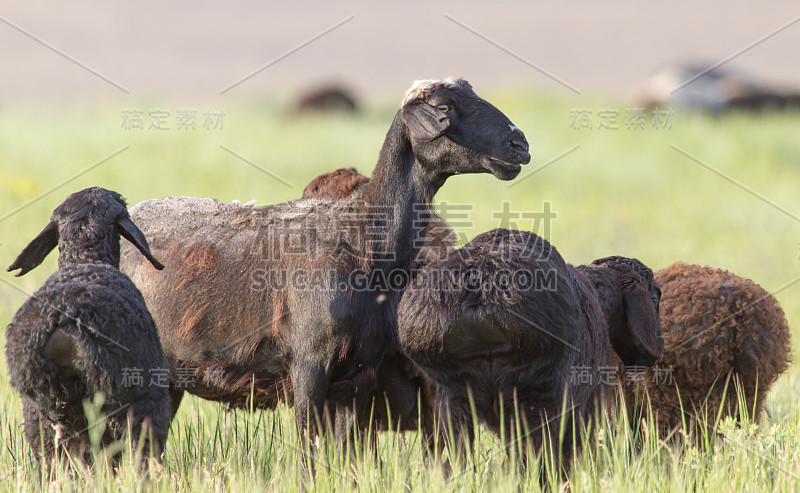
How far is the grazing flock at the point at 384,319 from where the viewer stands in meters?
5.51

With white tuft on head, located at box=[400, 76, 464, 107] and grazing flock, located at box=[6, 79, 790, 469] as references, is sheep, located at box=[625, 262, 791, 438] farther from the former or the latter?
white tuft on head, located at box=[400, 76, 464, 107]

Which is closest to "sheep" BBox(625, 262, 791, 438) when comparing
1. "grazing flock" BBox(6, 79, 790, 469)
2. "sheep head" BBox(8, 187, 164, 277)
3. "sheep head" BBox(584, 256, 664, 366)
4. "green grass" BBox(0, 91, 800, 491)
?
"grazing flock" BBox(6, 79, 790, 469)

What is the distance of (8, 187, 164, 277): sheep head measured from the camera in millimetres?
6277

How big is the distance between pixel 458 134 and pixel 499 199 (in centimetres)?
1378

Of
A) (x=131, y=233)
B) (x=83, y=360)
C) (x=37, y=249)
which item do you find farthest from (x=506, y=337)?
(x=37, y=249)

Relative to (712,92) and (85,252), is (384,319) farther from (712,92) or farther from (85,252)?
(712,92)

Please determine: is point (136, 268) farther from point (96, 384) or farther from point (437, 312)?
point (437, 312)

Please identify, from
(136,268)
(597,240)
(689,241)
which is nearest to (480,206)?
(597,240)

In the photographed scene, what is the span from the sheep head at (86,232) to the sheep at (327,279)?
27.4 inches

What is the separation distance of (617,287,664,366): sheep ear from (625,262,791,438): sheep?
1.52 ft

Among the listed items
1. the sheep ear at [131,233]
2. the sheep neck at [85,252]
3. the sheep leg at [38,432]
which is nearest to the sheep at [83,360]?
the sheep leg at [38,432]

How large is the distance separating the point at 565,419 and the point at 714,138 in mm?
17593

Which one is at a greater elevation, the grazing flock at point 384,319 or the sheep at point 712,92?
the sheep at point 712,92

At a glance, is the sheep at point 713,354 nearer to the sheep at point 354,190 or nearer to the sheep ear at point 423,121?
the sheep at point 354,190
